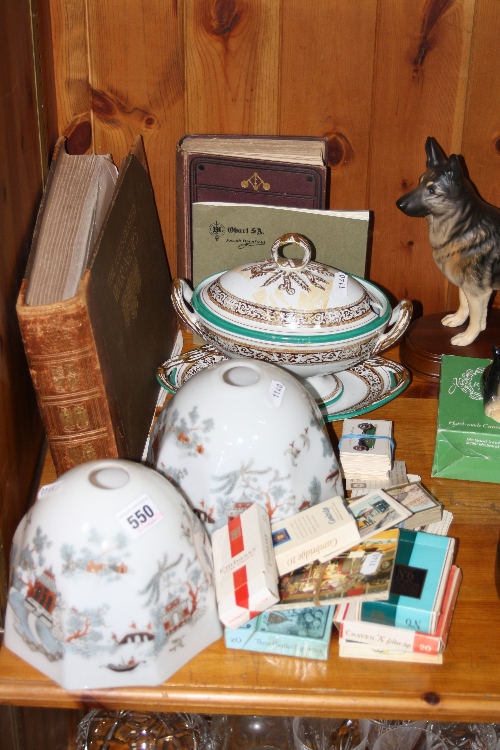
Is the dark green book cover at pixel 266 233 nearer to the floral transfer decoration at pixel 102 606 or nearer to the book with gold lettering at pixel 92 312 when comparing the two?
the book with gold lettering at pixel 92 312

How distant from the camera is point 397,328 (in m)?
0.95

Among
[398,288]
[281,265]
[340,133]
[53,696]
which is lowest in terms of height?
[53,696]

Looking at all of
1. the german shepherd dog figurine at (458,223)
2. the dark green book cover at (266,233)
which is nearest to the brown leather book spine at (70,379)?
the dark green book cover at (266,233)

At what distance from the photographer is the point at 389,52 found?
100cm

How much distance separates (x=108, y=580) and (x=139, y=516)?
50 mm

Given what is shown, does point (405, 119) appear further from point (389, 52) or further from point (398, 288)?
point (398, 288)

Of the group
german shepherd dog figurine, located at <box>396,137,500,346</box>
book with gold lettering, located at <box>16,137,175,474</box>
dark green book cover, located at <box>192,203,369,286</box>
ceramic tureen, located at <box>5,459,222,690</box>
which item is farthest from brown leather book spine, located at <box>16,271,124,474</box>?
german shepherd dog figurine, located at <box>396,137,500,346</box>

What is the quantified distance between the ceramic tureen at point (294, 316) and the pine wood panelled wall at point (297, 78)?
23 cm

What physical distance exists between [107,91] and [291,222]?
288 millimetres

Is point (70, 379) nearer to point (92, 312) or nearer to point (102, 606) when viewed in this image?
point (92, 312)

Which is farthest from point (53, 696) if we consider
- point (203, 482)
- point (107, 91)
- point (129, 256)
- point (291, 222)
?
point (107, 91)

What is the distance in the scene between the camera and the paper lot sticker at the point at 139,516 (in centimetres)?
59

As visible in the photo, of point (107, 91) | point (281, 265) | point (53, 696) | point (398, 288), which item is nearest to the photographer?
point (53, 696)

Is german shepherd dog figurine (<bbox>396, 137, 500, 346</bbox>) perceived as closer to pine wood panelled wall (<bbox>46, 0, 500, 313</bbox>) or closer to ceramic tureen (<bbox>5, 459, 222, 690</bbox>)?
pine wood panelled wall (<bbox>46, 0, 500, 313</bbox>)
